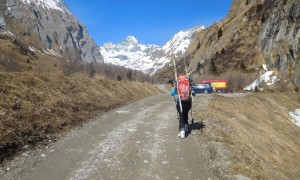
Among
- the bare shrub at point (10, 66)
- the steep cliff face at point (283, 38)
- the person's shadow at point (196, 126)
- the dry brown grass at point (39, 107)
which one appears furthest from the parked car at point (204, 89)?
the person's shadow at point (196, 126)

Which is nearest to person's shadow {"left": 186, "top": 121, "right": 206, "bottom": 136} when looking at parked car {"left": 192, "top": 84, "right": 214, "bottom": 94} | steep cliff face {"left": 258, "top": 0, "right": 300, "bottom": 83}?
parked car {"left": 192, "top": 84, "right": 214, "bottom": 94}

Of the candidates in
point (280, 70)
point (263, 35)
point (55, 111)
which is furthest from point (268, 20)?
point (55, 111)

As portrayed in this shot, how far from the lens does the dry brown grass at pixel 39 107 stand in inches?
483

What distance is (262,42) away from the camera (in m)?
82.9

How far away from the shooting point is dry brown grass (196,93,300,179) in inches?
455

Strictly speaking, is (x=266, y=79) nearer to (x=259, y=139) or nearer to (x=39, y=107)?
(x=259, y=139)

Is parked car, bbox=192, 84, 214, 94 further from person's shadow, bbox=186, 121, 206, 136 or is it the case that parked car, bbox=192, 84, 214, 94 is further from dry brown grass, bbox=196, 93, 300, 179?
person's shadow, bbox=186, 121, 206, 136

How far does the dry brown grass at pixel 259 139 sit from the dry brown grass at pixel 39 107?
7.25m

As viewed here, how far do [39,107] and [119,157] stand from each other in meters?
6.35

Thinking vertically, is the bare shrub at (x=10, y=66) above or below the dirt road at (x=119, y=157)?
above

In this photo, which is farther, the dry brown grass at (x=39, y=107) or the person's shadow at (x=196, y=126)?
the person's shadow at (x=196, y=126)

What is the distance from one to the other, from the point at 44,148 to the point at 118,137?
122 inches

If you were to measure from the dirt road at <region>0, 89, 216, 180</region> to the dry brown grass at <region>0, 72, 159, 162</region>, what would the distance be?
86cm

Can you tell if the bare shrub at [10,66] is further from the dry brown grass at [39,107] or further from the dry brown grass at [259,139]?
the dry brown grass at [259,139]
